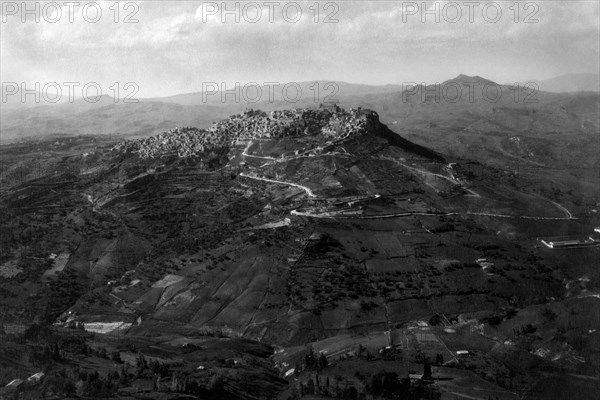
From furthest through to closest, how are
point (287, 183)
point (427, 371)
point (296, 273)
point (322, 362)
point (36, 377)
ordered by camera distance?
point (287, 183) → point (296, 273) → point (322, 362) → point (427, 371) → point (36, 377)

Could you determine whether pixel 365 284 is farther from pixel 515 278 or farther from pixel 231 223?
pixel 231 223

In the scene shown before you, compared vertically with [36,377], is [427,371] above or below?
below

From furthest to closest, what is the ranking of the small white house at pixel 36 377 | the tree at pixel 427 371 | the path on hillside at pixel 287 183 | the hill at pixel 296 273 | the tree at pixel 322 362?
the path on hillside at pixel 287 183
the tree at pixel 322 362
the hill at pixel 296 273
the tree at pixel 427 371
the small white house at pixel 36 377

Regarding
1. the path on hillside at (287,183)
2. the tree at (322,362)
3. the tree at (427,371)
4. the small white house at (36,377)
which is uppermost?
the path on hillside at (287,183)

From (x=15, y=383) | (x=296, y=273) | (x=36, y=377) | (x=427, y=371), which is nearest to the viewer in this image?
(x=15, y=383)

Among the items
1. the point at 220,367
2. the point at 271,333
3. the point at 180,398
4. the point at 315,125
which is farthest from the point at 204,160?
the point at 180,398

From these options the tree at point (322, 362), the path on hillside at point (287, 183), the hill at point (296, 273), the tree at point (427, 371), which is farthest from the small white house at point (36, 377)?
the path on hillside at point (287, 183)

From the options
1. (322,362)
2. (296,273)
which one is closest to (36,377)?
(322,362)

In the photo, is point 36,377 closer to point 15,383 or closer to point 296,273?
point 15,383

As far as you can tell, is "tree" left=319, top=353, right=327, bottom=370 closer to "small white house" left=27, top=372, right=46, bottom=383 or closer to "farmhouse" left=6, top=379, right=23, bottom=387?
"small white house" left=27, top=372, right=46, bottom=383

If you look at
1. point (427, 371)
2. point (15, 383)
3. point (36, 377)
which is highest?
point (15, 383)

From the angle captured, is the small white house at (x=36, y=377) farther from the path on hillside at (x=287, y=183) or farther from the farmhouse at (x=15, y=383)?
the path on hillside at (x=287, y=183)
